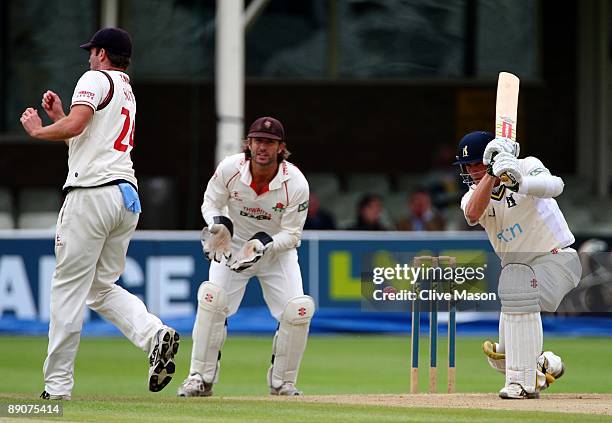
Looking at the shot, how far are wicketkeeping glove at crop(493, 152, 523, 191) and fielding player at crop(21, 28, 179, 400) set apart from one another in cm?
198

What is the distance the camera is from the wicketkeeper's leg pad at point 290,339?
29.7 ft

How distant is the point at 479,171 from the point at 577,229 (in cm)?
1041

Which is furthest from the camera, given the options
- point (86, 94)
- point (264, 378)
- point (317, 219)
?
point (317, 219)

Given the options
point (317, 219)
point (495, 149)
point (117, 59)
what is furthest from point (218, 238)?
point (317, 219)

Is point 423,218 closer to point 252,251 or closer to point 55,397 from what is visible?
point 252,251

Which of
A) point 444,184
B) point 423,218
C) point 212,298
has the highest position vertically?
point 444,184

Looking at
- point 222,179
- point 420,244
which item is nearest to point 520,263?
point 222,179

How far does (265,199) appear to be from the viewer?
9.05 metres

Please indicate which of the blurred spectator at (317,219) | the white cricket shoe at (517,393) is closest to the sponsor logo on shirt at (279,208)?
the white cricket shoe at (517,393)

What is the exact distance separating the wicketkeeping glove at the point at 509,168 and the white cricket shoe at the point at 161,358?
78.2 inches

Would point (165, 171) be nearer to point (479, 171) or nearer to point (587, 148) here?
point (587, 148)

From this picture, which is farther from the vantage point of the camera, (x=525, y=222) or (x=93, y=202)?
(x=525, y=222)

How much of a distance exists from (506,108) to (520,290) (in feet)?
3.42
